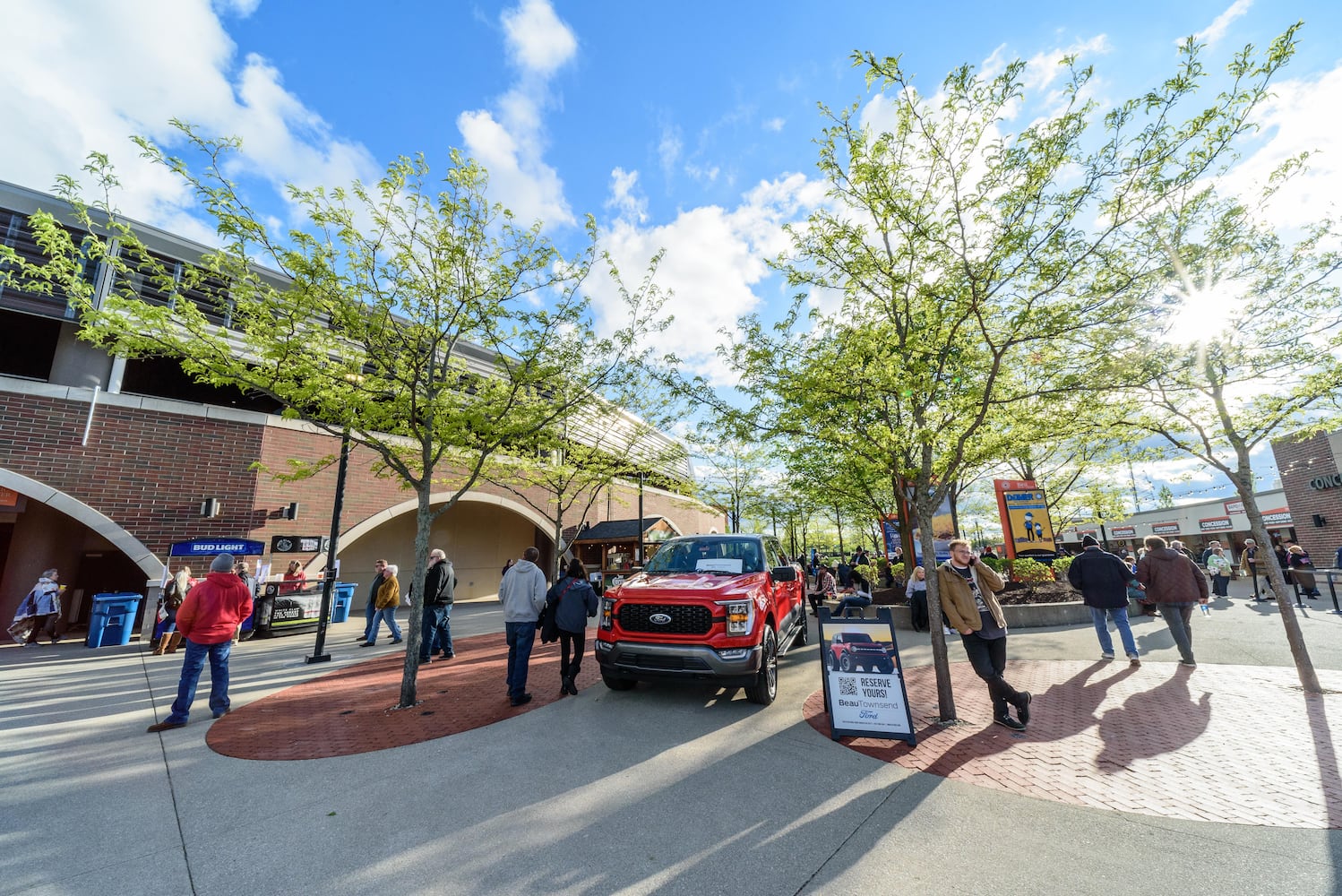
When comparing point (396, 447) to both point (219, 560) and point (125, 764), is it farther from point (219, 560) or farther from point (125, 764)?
point (125, 764)

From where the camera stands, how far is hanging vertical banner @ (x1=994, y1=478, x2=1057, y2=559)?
15.3m

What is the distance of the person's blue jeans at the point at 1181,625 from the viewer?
6.94 m

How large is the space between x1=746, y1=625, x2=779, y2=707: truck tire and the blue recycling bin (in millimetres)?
13305

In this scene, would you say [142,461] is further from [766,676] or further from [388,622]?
[766,676]

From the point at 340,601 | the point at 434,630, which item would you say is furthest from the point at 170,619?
the point at 434,630

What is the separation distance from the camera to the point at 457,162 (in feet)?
22.0

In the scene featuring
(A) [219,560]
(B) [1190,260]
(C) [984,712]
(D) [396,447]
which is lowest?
(C) [984,712]

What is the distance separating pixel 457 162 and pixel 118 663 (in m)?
10.5

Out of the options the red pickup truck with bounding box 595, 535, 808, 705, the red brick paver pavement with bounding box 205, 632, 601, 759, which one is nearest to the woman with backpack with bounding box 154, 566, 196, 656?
the red brick paver pavement with bounding box 205, 632, 601, 759

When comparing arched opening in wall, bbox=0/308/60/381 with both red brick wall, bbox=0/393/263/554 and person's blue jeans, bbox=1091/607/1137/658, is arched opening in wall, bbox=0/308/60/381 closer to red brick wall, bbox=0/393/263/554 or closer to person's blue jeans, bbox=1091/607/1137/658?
red brick wall, bbox=0/393/263/554

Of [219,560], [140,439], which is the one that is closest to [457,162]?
[219,560]

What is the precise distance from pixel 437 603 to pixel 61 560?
516 inches

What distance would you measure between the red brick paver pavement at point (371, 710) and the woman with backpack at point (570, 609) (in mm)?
330

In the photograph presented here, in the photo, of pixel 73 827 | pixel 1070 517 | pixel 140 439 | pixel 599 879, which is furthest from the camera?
pixel 1070 517
